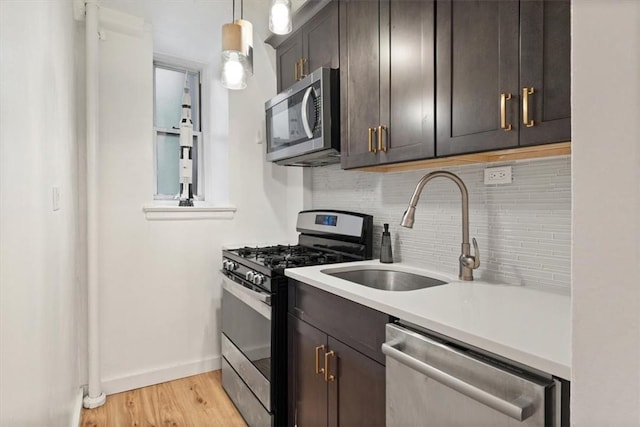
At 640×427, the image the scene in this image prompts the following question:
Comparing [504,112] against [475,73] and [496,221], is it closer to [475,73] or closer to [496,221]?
[475,73]

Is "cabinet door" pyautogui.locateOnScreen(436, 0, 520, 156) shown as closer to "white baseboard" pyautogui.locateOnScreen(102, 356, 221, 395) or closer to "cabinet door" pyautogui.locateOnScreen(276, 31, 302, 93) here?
"cabinet door" pyautogui.locateOnScreen(276, 31, 302, 93)

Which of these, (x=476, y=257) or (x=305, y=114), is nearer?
(x=476, y=257)

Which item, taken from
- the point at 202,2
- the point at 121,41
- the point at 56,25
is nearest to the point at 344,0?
the point at 202,2

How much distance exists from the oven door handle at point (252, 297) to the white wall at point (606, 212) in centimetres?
146

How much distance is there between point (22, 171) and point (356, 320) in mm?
1060

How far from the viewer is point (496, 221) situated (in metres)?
1.55

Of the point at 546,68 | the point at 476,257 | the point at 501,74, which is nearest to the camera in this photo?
the point at 546,68

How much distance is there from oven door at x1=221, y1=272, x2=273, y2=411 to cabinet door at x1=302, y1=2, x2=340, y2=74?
52.0 inches

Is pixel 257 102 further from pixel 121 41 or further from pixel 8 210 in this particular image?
pixel 8 210

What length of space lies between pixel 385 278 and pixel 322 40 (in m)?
1.39

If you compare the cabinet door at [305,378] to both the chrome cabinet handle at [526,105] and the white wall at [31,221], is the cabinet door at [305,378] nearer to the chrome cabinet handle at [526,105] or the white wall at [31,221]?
the white wall at [31,221]

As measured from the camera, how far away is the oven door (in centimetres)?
184

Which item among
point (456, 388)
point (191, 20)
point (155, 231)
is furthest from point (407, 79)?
point (155, 231)

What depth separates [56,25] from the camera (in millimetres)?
1430
